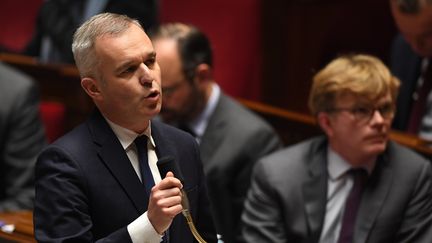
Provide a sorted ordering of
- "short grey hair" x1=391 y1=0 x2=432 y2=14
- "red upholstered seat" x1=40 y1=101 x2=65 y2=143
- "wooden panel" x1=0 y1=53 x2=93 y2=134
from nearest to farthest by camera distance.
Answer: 1. "short grey hair" x1=391 y1=0 x2=432 y2=14
2. "red upholstered seat" x1=40 y1=101 x2=65 y2=143
3. "wooden panel" x1=0 y1=53 x2=93 y2=134

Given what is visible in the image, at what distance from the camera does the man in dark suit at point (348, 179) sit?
3.92 ft

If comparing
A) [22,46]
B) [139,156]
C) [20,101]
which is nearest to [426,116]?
[20,101]

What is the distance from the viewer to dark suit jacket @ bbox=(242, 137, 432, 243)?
3.91 feet

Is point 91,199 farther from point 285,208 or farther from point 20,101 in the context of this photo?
point 20,101

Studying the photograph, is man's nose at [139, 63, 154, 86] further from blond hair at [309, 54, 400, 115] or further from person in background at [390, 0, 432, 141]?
person in background at [390, 0, 432, 141]

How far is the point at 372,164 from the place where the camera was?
123 cm

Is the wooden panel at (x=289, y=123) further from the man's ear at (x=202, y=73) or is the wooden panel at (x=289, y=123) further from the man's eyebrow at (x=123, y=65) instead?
the man's eyebrow at (x=123, y=65)

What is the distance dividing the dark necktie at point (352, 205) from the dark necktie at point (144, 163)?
0.44m

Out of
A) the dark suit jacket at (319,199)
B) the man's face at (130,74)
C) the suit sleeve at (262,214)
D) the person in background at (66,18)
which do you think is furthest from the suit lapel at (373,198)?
the person in background at (66,18)

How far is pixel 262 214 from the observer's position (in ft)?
4.10

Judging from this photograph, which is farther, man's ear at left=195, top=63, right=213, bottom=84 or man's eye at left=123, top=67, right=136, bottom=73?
man's ear at left=195, top=63, right=213, bottom=84

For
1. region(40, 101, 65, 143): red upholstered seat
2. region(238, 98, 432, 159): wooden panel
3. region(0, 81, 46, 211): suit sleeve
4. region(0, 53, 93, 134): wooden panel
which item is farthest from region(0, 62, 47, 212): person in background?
region(238, 98, 432, 159): wooden panel

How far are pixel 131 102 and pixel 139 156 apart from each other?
0.06 metres

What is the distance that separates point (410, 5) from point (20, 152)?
2.18ft
